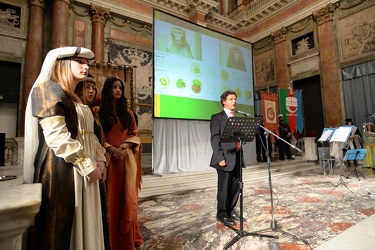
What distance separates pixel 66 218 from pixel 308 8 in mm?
12020

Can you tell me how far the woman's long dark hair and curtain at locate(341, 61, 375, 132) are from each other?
9333mm

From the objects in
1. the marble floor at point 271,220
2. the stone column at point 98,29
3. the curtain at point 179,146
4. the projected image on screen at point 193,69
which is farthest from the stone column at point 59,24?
the marble floor at point 271,220

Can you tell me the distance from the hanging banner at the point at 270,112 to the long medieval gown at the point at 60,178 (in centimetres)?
705

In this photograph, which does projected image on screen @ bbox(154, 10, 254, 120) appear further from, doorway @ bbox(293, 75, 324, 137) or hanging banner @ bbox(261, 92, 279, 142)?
doorway @ bbox(293, 75, 324, 137)

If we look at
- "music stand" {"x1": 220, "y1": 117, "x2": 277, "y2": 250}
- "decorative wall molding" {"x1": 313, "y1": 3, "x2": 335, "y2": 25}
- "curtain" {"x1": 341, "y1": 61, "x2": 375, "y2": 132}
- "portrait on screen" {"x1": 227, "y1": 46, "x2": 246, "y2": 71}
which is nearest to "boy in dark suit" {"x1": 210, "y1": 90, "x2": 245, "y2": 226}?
"music stand" {"x1": 220, "y1": 117, "x2": 277, "y2": 250}

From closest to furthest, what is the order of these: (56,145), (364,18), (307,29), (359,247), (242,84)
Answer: (56,145), (359,247), (242,84), (364,18), (307,29)

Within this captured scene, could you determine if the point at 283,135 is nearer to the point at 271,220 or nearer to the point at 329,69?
the point at 329,69

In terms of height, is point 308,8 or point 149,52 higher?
point 308,8

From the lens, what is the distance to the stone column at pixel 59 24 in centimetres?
693

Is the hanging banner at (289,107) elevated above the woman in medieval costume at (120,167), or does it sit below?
above

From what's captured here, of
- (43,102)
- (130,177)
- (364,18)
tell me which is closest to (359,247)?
(130,177)

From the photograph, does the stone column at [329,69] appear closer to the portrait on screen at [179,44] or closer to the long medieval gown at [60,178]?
the portrait on screen at [179,44]

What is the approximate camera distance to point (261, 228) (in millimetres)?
2473

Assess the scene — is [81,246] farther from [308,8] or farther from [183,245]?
[308,8]
